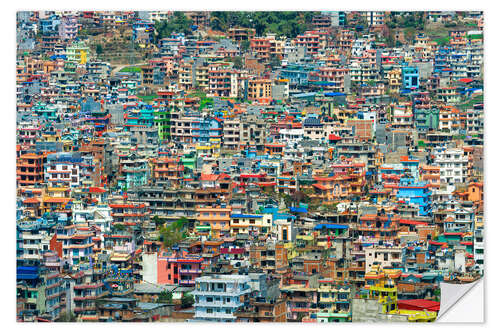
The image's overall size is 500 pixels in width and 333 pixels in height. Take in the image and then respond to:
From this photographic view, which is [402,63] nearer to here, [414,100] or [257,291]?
[414,100]

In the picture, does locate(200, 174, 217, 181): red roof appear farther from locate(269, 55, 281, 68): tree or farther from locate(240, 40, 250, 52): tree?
locate(240, 40, 250, 52): tree

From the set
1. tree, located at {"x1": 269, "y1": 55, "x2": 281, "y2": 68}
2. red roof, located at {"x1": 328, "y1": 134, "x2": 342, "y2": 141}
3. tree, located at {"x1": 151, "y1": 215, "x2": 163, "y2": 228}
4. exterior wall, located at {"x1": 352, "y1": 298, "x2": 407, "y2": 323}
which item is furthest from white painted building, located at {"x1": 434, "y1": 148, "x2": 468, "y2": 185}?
exterior wall, located at {"x1": 352, "y1": 298, "x2": 407, "y2": 323}

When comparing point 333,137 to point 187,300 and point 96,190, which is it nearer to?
point 96,190

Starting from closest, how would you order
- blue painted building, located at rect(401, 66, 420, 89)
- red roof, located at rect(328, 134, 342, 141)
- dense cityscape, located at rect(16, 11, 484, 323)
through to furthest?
dense cityscape, located at rect(16, 11, 484, 323) → red roof, located at rect(328, 134, 342, 141) → blue painted building, located at rect(401, 66, 420, 89)

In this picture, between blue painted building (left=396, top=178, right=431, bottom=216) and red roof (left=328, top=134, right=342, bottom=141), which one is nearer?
blue painted building (left=396, top=178, right=431, bottom=216)

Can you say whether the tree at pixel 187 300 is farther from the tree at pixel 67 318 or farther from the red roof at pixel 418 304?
the red roof at pixel 418 304

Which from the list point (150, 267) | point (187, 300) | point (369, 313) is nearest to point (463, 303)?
point (369, 313)

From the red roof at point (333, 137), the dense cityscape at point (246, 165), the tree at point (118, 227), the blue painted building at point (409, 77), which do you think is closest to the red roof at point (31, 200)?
the dense cityscape at point (246, 165)
